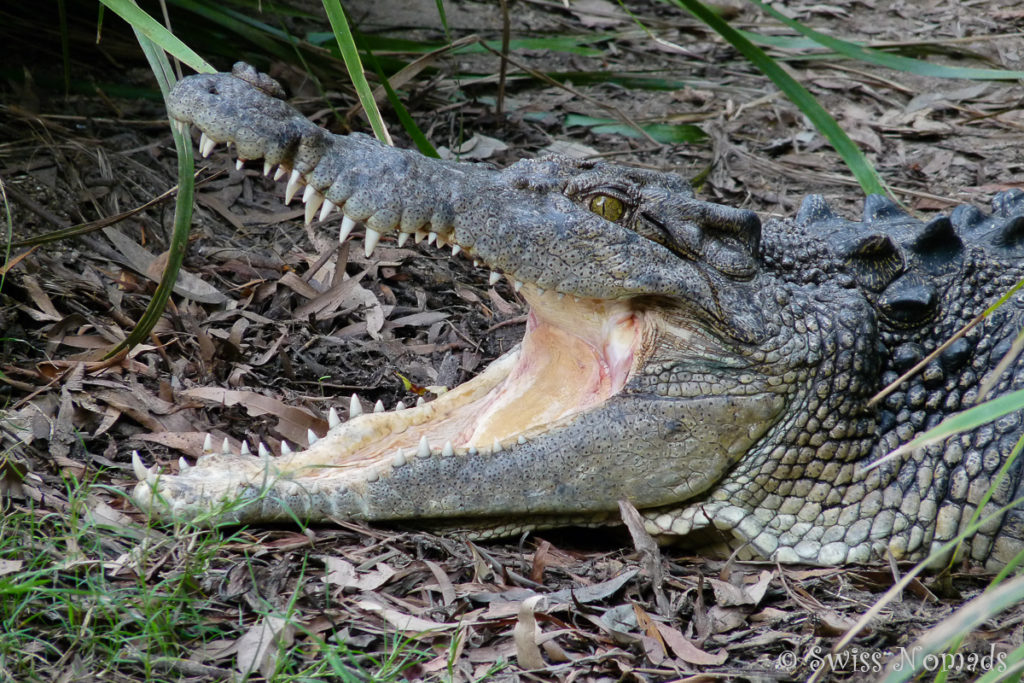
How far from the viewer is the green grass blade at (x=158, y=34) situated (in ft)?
9.14

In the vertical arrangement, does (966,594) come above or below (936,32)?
below

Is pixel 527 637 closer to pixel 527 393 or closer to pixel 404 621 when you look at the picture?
pixel 404 621

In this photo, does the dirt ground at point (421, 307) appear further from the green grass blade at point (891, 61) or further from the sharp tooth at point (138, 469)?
the green grass blade at point (891, 61)

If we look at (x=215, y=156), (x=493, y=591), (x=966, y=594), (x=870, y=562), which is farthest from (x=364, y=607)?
(x=215, y=156)

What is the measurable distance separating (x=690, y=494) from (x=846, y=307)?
0.78m

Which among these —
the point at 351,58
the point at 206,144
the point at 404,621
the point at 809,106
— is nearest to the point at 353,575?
the point at 404,621

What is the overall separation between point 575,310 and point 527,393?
14.1 inches

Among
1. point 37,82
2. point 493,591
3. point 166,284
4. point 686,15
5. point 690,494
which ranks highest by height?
point 686,15

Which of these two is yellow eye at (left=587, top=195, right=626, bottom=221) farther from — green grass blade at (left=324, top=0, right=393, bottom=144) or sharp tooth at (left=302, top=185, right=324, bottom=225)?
sharp tooth at (left=302, top=185, right=324, bottom=225)

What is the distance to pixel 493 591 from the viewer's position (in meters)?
2.74

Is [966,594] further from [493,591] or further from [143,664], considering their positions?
[143,664]

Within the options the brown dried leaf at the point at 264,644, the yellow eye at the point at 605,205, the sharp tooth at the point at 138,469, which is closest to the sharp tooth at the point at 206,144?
the sharp tooth at the point at 138,469

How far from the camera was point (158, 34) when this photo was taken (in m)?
2.83

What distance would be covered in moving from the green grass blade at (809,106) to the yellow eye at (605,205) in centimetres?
142
